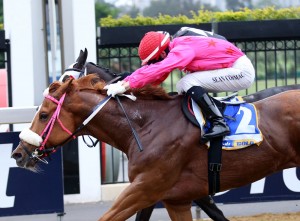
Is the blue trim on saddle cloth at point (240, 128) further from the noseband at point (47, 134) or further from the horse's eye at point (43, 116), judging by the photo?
the horse's eye at point (43, 116)

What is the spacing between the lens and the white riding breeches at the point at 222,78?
7.86 m

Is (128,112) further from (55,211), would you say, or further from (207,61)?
(55,211)

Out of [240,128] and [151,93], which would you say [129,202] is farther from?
[240,128]

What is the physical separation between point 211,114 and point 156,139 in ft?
1.73

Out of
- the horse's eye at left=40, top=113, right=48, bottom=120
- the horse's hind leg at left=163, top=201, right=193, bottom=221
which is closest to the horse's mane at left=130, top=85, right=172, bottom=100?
the horse's eye at left=40, top=113, right=48, bottom=120

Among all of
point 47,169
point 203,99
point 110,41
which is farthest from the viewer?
point 110,41

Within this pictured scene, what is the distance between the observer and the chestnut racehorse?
757 centimetres

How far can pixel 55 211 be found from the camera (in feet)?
33.4

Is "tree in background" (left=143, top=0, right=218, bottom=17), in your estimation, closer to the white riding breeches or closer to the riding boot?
the white riding breeches

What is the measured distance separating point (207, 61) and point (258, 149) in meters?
0.91

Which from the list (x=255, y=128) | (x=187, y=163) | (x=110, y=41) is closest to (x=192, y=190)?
(x=187, y=163)

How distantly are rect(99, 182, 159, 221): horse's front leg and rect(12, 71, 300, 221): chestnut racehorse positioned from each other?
1 cm

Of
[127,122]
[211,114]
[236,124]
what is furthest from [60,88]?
[236,124]

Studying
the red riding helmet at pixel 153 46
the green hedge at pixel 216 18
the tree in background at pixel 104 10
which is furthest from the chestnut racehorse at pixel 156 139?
the tree in background at pixel 104 10
